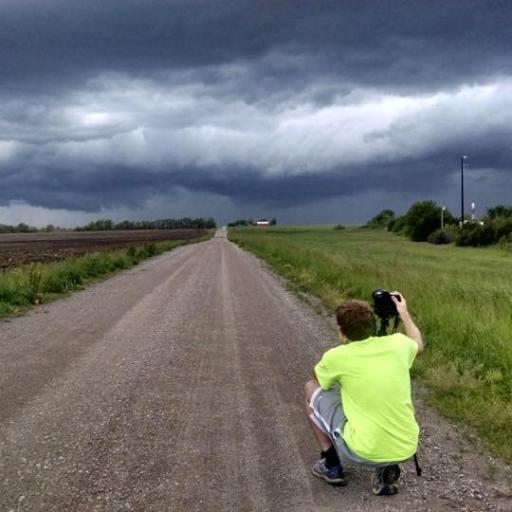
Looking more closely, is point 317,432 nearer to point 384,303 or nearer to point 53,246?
point 384,303

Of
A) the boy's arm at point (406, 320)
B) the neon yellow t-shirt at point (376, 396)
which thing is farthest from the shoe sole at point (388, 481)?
the boy's arm at point (406, 320)

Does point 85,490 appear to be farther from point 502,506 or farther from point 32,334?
point 32,334

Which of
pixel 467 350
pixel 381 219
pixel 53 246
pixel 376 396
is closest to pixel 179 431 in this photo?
pixel 376 396

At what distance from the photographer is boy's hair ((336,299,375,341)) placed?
163 inches

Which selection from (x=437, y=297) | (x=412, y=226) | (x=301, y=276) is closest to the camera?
(x=437, y=297)

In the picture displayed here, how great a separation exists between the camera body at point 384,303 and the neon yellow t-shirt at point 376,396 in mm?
293

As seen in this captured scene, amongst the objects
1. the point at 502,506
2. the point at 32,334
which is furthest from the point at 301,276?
the point at 502,506

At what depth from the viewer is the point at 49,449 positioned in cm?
502

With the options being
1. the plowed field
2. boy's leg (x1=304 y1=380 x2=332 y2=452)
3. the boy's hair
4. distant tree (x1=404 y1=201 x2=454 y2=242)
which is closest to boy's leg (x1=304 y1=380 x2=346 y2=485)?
boy's leg (x1=304 y1=380 x2=332 y2=452)

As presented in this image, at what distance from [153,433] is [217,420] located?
0.67 m

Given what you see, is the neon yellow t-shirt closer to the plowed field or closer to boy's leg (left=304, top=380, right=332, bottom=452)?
boy's leg (left=304, top=380, right=332, bottom=452)

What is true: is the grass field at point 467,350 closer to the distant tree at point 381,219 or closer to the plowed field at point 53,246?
the plowed field at point 53,246

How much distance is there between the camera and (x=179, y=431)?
18.1 ft

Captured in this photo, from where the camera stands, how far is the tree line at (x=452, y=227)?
198 ft
